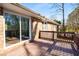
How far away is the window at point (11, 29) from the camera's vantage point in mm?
7613

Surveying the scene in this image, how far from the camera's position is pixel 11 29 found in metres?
8.17

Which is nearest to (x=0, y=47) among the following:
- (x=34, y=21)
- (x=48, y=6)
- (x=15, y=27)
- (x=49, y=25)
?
(x=15, y=27)


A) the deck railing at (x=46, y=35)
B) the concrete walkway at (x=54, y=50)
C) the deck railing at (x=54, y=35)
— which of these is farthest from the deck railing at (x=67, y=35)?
the deck railing at (x=46, y=35)

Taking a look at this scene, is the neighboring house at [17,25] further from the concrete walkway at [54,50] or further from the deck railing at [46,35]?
the concrete walkway at [54,50]

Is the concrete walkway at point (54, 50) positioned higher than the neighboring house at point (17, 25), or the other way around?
the neighboring house at point (17, 25)

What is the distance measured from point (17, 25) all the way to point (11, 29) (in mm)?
763

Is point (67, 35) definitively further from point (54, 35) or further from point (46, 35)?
point (46, 35)

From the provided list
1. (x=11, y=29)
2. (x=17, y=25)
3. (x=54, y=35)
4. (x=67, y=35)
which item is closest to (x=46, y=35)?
(x=54, y=35)

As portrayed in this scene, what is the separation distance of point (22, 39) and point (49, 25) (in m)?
3.87

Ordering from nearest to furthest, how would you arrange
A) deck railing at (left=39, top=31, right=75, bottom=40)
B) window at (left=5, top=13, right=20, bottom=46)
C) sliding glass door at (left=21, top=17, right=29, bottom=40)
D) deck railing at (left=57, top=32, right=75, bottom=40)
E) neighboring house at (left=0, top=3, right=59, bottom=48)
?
1. neighboring house at (left=0, top=3, right=59, bottom=48)
2. window at (left=5, top=13, right=20, bottom=46)
3. deck railing at (left=57, top=32, right=75, bottom=40)
4. deck railing at (left=39, top=31, right=75, bottom=40)
5. sliding glass door at (left=21, top=17, right=29, bottom=40)

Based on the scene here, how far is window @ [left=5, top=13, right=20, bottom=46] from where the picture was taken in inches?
300

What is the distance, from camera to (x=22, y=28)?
9562mm

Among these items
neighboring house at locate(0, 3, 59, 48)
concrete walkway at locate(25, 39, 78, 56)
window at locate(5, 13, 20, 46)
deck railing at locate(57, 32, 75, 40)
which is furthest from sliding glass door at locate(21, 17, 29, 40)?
deck railing at locate(57, 32, 75, 40)

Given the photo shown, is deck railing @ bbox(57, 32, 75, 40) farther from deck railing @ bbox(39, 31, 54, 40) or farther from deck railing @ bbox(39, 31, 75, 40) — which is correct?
deck railing @ bbox(39, 31, 54, 40)
